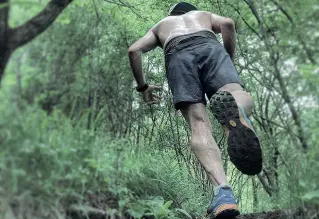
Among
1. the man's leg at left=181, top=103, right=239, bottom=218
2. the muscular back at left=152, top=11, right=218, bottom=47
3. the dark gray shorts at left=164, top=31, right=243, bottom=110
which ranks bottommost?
the man's leg at left=181, top=103, right=239, bottom=218

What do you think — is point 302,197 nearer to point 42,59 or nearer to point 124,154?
point 124,154

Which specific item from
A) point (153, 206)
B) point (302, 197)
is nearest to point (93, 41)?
point (153, 206)

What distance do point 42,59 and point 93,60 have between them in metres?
0.48

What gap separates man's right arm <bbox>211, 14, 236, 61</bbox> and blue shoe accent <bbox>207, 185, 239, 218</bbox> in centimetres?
118

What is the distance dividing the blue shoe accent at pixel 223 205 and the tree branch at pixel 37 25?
52.4 inches

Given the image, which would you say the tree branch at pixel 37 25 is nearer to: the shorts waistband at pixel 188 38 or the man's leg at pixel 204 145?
the shorts waistband at pixel 188 38

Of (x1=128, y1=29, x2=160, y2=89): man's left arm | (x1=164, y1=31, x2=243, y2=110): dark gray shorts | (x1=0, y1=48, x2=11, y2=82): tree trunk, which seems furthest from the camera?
(x1=128, y1=29, x2=160, y2=89): man's left arm

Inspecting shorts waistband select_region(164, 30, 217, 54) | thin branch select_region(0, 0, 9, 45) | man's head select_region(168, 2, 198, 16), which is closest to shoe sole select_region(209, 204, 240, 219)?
shorts waistband select_region(164, 30, 217, 54)

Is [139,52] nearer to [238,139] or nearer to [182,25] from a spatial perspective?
[182,25]

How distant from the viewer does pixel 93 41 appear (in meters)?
2.52

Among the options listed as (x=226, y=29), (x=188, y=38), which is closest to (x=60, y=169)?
(x=188, y=38)

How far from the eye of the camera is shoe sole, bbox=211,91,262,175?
8.28 feet

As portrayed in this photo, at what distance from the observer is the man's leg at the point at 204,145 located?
272cm

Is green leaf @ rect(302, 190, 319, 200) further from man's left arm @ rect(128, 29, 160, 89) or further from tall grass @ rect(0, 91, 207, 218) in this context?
man's left arm @ rect(128, 29, 160, 89)
